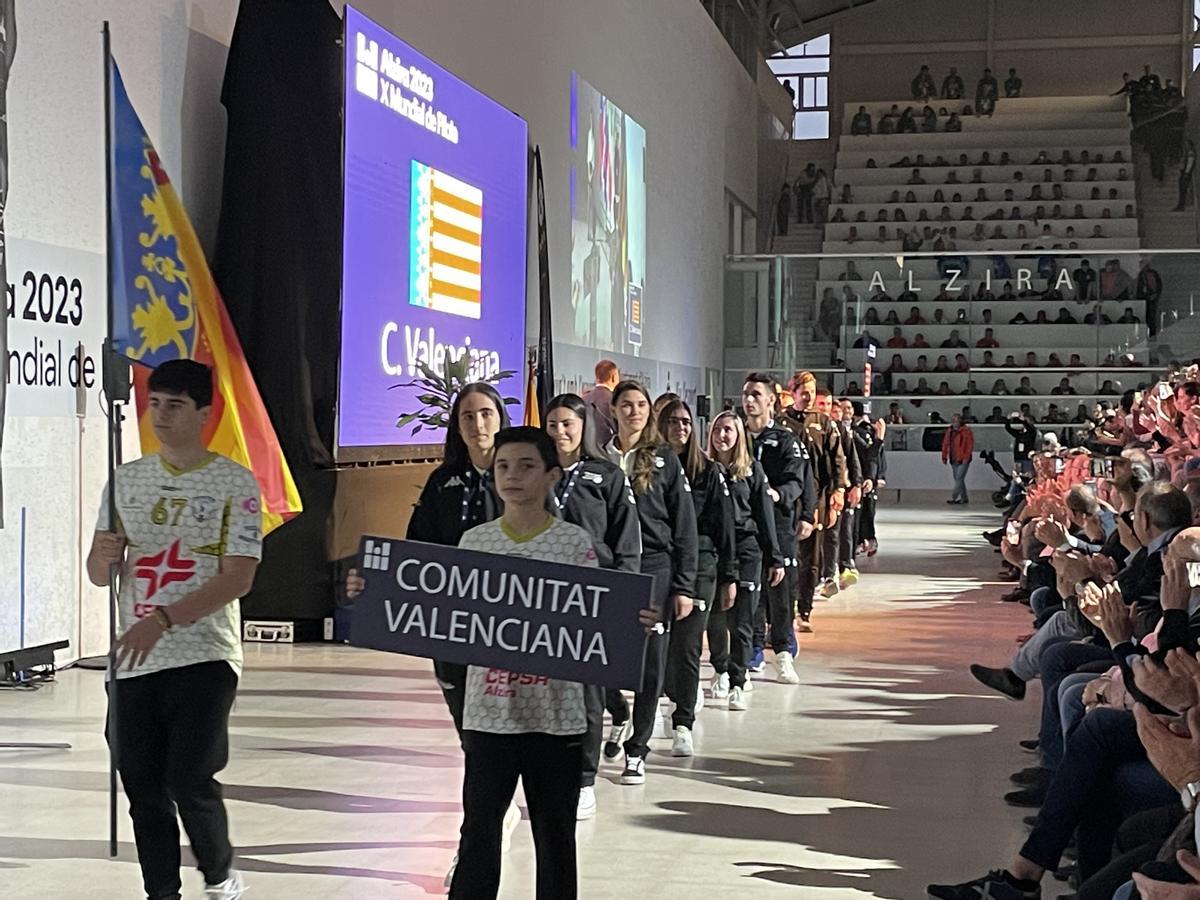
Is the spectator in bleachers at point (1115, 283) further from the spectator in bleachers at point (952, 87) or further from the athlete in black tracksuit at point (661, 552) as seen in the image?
the athlete in black tracksuit at point (661, 552)

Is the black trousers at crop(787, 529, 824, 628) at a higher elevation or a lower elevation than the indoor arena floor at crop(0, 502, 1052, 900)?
higher

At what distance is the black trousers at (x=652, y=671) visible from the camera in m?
6.55

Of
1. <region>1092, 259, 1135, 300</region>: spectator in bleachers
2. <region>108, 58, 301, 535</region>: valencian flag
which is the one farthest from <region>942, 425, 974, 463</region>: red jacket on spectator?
<region>108, 58, 301, 535</region>: valencian flag

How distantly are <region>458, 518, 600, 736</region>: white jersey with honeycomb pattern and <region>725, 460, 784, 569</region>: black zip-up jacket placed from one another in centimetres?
386

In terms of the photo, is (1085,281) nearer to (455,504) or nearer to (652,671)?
(652,671)

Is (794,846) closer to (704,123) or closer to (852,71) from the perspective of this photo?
(704,123)

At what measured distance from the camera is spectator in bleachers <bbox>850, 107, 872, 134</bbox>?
3900 centimetres

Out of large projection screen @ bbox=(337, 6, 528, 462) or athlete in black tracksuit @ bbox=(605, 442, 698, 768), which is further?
large projection screen @ bbox=(337, 6, 528, 462)

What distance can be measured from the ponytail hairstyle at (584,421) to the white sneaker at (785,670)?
371 centimetres

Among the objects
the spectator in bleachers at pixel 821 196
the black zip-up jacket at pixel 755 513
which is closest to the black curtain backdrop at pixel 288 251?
the black zip-up jacket at pixel 755 513

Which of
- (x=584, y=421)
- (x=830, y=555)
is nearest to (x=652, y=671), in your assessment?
(x=584, y=421)

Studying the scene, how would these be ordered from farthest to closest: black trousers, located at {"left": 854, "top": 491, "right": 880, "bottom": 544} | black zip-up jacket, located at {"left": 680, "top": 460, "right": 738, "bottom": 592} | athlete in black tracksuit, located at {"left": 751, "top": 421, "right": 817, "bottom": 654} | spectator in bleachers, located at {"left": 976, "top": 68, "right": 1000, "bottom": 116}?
1. spectator in bleachers, located at {"left": 976, "top": 68, "right": 1000, "bottom": 116}
2. black trousers, located at {"left": 854, "top": 491, "right": 880, "bottom": 544}
3. athlete in black tracksuit, located at {"left": 751, "top": 421, "right": 817, "bottom": 654}
4. black zip-up jacket, located at {"left": 680, "top": 460, "right": 738, "bottom": 592}

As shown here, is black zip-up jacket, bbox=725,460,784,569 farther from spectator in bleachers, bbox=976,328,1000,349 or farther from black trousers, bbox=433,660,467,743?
spectator in bleachers, bbox=976,328,1000,349

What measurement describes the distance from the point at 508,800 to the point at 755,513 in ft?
14.0
